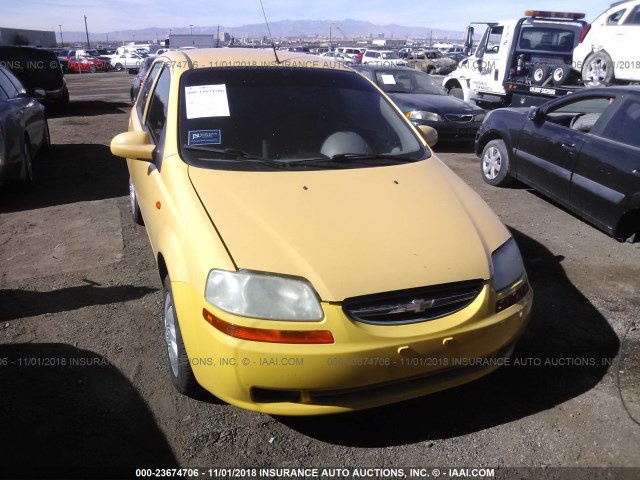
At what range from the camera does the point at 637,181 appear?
14.8 ft

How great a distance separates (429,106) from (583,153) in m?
4.44

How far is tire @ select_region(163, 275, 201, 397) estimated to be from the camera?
2576 millimetres

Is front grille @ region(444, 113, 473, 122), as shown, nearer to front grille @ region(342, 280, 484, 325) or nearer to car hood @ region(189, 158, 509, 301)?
car hood @ region(189, 158, 509, 301)

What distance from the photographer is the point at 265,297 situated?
2.22m

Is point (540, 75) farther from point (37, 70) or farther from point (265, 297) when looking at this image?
point (37, 70)

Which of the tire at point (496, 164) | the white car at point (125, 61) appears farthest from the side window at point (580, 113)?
the white car at point (125, 61)


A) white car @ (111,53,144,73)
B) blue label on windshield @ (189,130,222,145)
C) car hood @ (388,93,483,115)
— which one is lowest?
white car @ (111,53,144,73)

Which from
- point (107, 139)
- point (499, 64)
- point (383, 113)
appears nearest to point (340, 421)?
point (383, 113)

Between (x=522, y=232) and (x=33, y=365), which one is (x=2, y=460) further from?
(x=522, y=232)

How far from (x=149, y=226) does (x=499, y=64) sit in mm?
10980

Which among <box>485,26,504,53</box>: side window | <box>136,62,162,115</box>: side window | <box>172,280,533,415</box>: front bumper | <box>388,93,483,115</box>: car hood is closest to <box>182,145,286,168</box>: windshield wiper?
<box>172,280,533,415</box>: front bumper

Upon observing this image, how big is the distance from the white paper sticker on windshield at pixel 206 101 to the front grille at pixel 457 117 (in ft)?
21.9

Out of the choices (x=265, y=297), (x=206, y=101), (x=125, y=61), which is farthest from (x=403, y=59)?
(x=265, y=297)

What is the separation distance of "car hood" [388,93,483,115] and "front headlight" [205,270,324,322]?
25.5 feet
